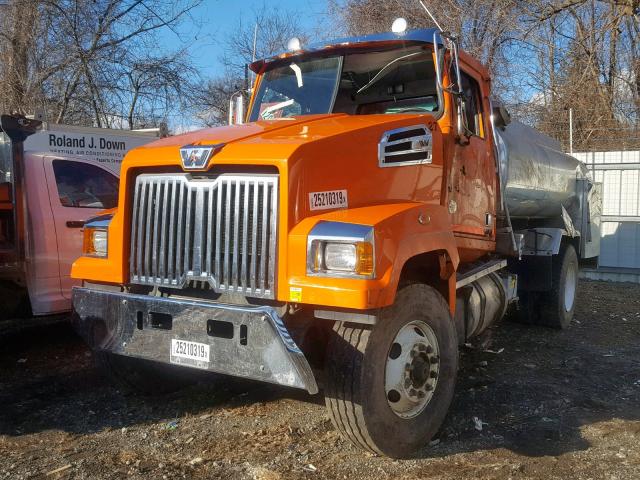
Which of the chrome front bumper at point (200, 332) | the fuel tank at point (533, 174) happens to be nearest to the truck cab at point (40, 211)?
the chrome front bumper at point (200, 332)

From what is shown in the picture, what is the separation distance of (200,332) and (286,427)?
1175 millimetres

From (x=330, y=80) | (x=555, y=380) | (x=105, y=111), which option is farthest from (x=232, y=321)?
(x=105, y=111)

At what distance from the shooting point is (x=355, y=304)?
10.3ft

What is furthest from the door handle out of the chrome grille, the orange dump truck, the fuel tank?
the fuel tank

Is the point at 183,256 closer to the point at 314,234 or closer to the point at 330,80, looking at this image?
the point at 314,234

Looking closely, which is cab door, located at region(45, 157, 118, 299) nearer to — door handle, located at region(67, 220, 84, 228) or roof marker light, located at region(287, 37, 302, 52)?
door handle, located at region(67, 220, 84, 228)

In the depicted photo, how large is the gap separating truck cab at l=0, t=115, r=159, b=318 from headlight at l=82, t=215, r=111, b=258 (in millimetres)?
1714

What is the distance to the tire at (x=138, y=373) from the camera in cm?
454

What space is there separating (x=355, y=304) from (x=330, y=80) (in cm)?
249

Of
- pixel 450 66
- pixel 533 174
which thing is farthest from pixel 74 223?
pixel 533 174

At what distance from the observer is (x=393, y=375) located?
371cm

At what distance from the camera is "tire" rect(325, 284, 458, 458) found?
3.43 meters

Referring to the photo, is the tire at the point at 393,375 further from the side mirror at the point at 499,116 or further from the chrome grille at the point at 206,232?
the side mirror at the point at 499,116

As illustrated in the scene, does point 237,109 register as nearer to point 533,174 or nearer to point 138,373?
point 138,373
